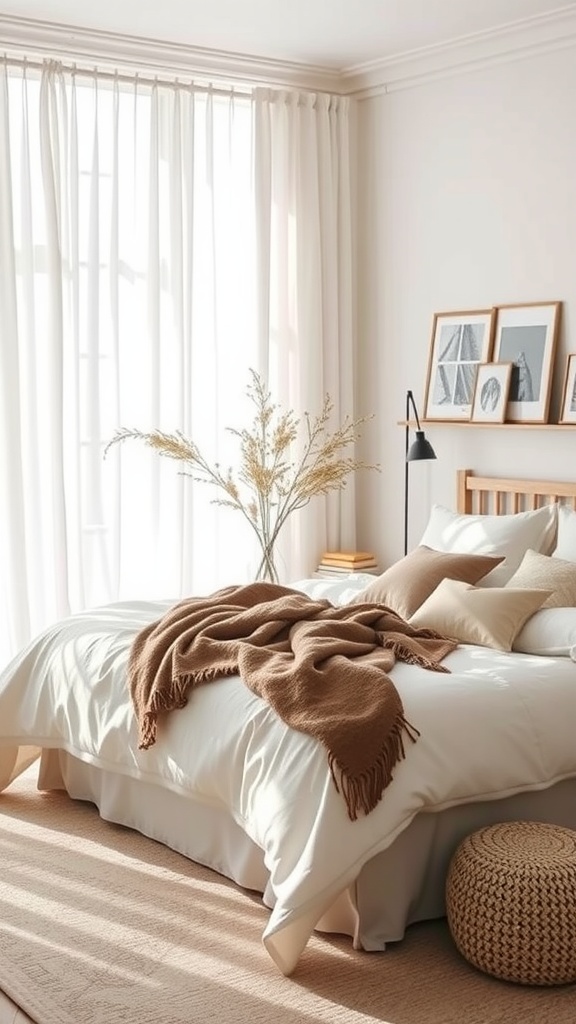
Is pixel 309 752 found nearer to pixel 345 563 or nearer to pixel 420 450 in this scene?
pixel 420 450

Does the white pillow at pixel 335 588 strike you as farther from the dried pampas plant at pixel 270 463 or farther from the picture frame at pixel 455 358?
the picture frame at pixel 455 358

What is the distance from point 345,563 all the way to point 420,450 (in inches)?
32.9

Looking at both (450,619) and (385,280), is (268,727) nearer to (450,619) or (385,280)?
(450,619)

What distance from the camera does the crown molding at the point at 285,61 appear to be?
5.39m

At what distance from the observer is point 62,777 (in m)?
4.75

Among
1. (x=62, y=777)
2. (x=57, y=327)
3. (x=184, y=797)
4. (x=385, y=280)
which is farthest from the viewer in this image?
(x=385, y=280)

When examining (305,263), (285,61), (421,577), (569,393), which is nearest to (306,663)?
(421,577)

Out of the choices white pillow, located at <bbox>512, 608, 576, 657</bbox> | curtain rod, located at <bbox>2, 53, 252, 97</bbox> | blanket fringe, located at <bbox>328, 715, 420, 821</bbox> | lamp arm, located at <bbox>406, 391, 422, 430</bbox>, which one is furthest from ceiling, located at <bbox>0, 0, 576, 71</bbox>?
blanket fringe, located at <bbox>328, 715, 420, 821</bbox>

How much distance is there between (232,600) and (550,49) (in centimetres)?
261

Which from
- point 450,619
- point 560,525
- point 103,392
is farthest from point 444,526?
point 103,392

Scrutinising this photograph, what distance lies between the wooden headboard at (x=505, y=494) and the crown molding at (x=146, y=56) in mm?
1967

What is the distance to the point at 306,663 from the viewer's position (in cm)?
368

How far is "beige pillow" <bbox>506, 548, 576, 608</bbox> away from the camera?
14.5 feet

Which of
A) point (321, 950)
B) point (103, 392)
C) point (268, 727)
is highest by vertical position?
point (103, 392)
